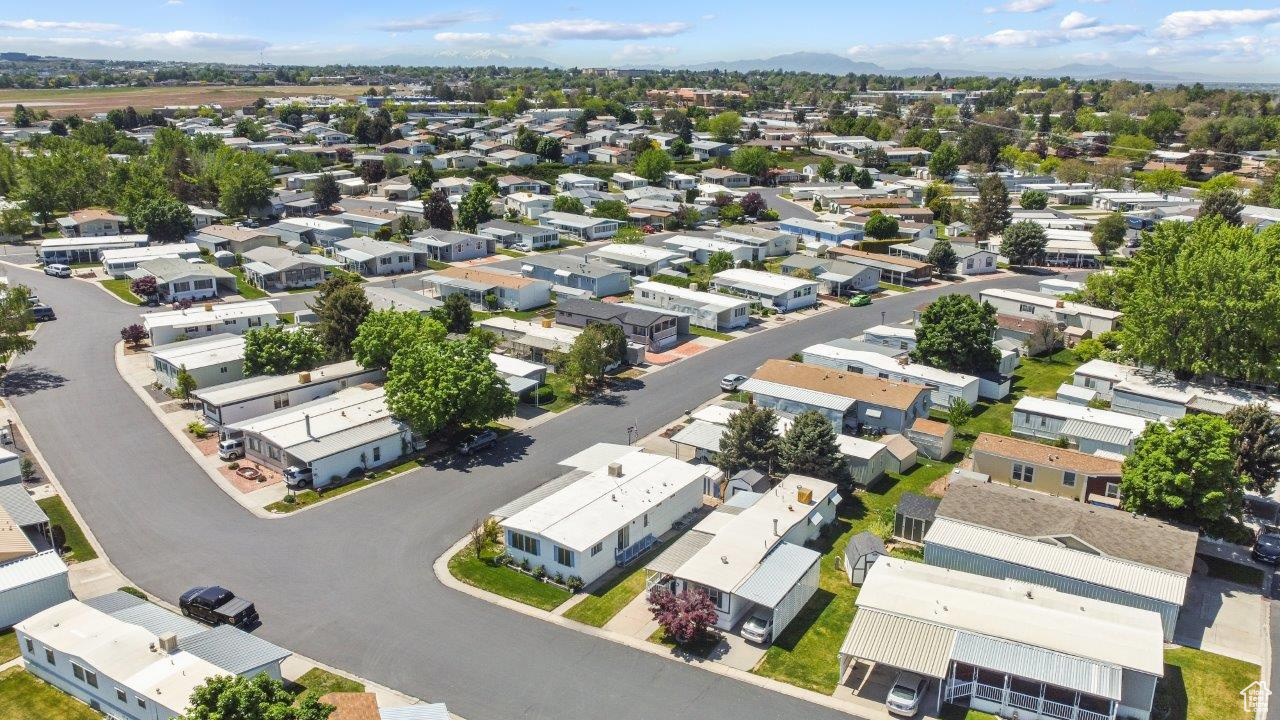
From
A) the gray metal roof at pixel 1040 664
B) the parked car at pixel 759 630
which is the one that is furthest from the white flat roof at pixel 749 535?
the gray metal roof at pixel 1040 664

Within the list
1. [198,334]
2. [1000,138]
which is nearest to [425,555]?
[198,334]

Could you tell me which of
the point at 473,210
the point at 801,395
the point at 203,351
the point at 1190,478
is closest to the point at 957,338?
the point at 801,395

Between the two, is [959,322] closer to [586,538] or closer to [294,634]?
[586,538]

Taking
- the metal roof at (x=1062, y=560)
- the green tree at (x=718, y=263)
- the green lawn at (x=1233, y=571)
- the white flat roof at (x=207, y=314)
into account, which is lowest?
the green lawn at (x=1233, y=571)

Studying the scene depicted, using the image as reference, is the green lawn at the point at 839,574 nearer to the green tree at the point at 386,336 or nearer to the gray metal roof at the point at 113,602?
the gray metal roof at the point at 113,602

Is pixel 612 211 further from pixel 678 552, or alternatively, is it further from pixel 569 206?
pixel 678 552

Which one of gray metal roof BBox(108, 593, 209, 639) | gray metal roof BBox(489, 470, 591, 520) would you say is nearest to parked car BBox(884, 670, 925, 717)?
gray metal roof BBox(489, 470, 591, 520)
